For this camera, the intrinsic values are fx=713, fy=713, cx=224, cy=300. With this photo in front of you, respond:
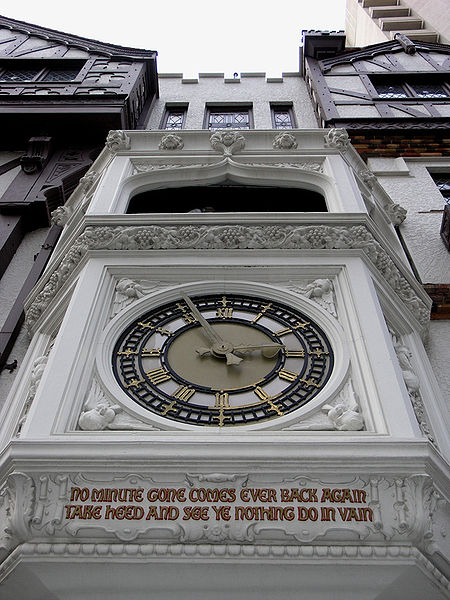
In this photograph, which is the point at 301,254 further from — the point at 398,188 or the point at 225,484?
the point at 398,188

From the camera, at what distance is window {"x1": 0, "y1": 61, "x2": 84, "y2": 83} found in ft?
53.5

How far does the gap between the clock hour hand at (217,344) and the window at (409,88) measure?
11.2 metres

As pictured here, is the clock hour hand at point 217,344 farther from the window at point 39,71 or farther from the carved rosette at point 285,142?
the window at point 39,71

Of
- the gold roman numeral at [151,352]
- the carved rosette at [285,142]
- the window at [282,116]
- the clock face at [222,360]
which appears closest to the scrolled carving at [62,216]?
the carved rosette at [285,142]

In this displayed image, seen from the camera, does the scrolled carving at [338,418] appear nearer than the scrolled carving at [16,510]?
No

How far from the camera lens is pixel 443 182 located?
41.0ft

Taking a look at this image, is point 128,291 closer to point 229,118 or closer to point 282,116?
point 229,118

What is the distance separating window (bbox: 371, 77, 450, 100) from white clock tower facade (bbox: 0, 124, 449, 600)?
8191mm

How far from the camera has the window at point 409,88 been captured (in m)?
16.3

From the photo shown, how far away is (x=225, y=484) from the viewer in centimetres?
472

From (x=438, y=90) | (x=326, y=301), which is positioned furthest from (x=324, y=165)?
(x=438, y=90)

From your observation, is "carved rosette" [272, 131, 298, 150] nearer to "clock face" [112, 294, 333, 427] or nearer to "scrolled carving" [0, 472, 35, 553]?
"clock face" [112, 294, 333, 427]

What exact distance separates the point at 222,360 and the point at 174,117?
1181cm

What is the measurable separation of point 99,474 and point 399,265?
475 cm
